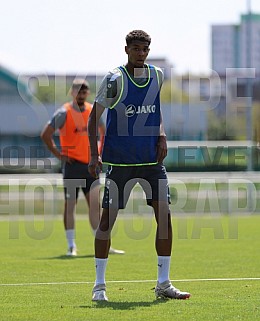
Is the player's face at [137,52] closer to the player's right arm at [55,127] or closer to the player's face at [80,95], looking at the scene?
the player's face at [80,95]

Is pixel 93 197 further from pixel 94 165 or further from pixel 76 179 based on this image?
pixel 94 165

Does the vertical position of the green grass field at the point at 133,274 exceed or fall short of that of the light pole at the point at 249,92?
it falls short

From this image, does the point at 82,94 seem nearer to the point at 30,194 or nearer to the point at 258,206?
the point at 258,206

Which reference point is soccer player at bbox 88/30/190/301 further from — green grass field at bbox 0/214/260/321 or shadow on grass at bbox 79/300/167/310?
green grass field at bbox 0/214/260/321

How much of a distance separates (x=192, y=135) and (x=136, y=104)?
99.0ft

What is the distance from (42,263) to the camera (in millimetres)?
11828

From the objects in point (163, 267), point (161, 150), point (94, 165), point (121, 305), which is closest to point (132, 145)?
point (161, 150)

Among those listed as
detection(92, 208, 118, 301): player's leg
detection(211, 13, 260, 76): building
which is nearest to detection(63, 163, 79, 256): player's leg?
detection(92, 208, 118, 301): player's leg

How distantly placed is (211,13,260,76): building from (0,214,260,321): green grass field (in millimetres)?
8173

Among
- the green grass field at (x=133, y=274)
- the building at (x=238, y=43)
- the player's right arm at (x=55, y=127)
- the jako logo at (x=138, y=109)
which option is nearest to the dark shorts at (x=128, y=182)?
the jako logo at (x=138, y=109)

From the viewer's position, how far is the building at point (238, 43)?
25420 mm

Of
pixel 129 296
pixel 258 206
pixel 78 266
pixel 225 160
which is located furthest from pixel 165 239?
pixel 225 160

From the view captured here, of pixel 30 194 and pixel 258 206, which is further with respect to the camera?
pixel 30 194

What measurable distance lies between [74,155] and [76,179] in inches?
13.9
